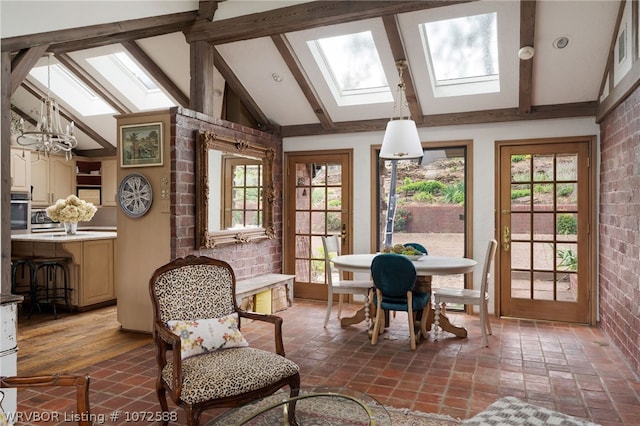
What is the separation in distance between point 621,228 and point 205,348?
3.45m

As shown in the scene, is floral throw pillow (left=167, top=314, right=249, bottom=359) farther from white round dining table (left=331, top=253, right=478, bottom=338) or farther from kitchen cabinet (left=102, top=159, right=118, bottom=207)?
kitchen cabinet (left=102, top=159, right=118, bottom=207)

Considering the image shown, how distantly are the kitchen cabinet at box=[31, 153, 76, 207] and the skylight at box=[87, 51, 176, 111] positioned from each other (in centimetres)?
207

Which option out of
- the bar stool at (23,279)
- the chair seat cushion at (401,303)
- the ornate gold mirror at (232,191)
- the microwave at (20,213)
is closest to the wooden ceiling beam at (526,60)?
the chair seat cushion at (401,303)

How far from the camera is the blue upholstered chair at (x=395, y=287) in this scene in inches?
151

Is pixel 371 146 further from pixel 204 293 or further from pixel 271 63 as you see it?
pixel 204 293

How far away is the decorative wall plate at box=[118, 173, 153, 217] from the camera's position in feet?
14.1

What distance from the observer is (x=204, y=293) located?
2799 mm

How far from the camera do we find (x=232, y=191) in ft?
16.6

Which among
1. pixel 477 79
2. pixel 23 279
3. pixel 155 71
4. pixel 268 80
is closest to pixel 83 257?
pixel 23 279

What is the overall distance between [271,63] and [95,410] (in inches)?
147

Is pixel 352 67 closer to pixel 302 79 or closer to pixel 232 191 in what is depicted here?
pixel 302 79

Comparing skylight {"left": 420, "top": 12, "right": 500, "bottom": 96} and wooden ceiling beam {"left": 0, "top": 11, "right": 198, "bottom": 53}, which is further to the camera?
skylight {"left": 420, "top": 12, "right": 500, "bottom": 96}

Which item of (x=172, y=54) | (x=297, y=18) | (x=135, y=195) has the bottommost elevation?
(x=135, y=195)

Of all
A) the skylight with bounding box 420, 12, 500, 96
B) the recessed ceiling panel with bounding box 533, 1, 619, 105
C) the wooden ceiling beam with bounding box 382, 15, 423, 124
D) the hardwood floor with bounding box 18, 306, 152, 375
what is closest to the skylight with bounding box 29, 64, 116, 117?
the hardwood floor with bounding box 18, 306, 152, 375
